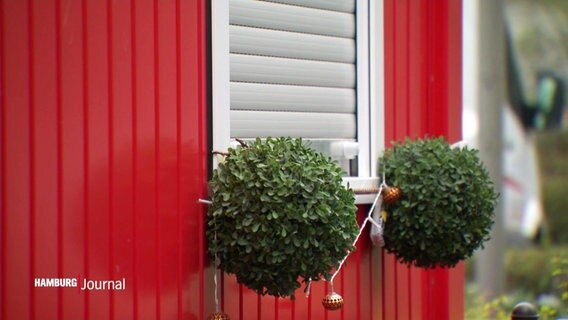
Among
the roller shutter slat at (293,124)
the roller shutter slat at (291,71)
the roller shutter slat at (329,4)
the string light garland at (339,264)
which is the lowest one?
the string light garland at (339,264)

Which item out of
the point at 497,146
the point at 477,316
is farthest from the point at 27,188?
the point at 497,146

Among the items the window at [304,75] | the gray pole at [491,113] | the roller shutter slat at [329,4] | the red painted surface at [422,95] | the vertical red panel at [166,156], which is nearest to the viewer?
the vertical red panel at [166,156]

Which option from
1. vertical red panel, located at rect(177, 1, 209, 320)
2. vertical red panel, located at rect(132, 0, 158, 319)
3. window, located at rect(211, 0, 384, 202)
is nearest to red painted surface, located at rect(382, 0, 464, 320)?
window, located at rect(211, 0, 384, 202)

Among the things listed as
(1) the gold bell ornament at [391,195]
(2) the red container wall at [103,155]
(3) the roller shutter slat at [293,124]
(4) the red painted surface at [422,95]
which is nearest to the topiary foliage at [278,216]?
(2) the red container wall at [103,155]

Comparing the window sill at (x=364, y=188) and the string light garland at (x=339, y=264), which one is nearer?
the string light garland at (x=339, y=264)

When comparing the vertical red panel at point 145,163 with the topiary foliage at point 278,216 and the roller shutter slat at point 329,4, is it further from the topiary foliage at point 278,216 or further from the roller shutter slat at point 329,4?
the roller shutter slat at point 329,4

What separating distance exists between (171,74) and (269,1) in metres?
0.82

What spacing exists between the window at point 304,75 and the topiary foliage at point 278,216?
320 mm

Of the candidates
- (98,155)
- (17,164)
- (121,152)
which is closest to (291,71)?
(121,152)

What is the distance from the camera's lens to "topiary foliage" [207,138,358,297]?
475cm

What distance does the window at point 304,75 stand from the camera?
17.2 feet

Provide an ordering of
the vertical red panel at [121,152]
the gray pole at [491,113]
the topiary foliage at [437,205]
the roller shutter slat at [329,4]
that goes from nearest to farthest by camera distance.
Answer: the vertical red panel at [121,152]
the roller shutter slat at [329,4]
the topiary foliage at [437,205]
the gray pole at [491,113]

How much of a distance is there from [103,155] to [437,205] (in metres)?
1.97

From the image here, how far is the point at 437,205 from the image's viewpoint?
18.9 feet
